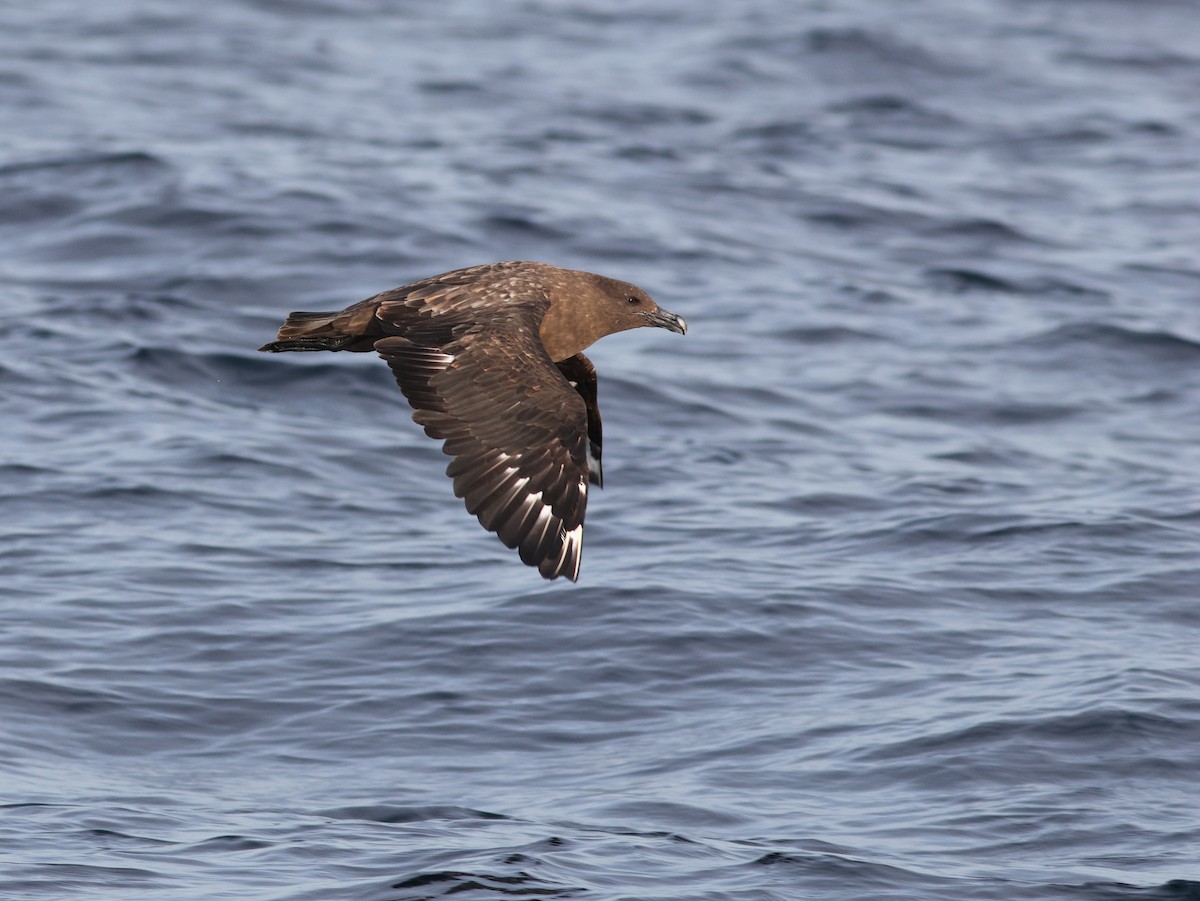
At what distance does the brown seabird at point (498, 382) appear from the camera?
21.6ft

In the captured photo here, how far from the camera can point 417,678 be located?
884 centimetres

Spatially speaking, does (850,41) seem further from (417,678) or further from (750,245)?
(417,678)

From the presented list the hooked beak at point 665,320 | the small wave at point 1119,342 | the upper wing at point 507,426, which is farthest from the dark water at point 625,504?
the hooked beak at point 665,320

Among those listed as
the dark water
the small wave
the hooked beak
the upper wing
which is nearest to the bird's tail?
the upper wing

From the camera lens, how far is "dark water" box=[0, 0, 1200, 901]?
7.57 meters

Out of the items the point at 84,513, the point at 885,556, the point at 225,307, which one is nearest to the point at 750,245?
the point at 225,307

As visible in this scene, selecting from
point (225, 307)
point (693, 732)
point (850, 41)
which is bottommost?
point (693, 732)

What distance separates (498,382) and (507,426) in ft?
0.56

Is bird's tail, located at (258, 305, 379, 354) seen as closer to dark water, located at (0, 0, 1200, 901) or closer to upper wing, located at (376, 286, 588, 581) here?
upper wing, located at (376, 286, 588, 581)

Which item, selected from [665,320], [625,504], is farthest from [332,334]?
[625,504]

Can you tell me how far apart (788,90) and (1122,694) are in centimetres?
1243

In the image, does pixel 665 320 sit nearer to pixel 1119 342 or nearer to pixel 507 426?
pixel 507 426

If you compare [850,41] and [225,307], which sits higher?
[850,41]

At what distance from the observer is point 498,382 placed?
6762mm
